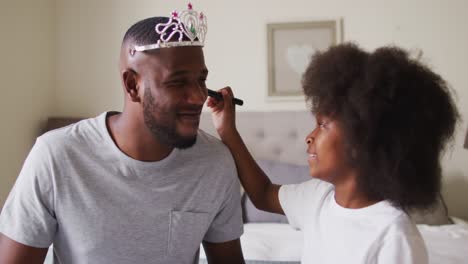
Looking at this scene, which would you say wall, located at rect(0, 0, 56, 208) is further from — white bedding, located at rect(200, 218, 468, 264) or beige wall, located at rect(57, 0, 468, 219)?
white bedding, located at rect(200, 218, 468, 264)

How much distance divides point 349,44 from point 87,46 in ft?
8.31

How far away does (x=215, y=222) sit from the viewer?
132cm

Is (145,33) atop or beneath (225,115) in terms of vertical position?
atop

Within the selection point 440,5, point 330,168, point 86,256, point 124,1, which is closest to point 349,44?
point 330,168

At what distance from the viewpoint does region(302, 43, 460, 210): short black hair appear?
993 millimetres

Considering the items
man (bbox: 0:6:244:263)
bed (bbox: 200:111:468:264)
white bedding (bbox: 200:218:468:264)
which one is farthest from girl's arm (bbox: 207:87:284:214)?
white bedding (bbox: 200:218:468:264)

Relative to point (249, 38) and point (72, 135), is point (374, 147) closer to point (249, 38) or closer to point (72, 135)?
point (72, 135)

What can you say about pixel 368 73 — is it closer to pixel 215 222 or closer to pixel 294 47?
pixel 215 222

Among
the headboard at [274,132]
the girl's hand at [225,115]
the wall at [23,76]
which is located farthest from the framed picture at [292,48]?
the girl's hand at [225,115]

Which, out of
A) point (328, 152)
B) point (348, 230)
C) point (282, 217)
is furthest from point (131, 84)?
point (282, 217)

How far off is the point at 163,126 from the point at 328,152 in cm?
40

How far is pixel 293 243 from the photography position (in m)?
2.21

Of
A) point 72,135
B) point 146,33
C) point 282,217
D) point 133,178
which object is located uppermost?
point 146,33

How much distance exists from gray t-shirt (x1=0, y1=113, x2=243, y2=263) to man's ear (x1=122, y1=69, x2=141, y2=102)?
0.11 m
